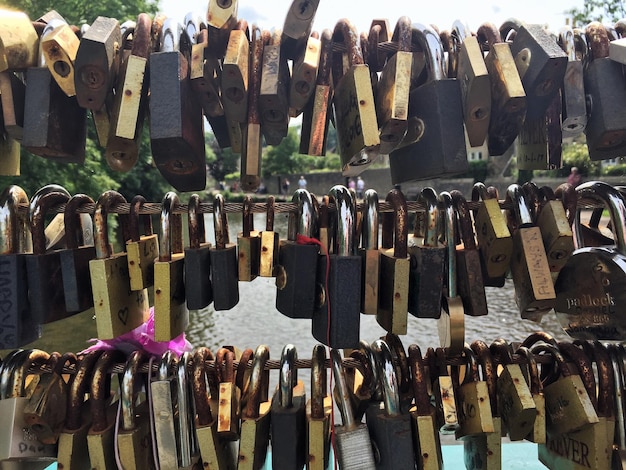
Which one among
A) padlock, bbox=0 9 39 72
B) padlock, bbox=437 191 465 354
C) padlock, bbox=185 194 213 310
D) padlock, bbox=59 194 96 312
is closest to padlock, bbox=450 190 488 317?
padlock, bbox=437 191 465 354

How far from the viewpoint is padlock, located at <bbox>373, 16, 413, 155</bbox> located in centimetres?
79

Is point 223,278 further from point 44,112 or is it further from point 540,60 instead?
point 540,60

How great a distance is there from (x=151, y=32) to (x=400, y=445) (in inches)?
34.3

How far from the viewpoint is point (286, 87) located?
873 millimetres

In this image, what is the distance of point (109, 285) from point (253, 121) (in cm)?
40

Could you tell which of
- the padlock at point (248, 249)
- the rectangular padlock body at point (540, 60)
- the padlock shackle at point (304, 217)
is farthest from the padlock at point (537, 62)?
the padlock at point (248, 249)

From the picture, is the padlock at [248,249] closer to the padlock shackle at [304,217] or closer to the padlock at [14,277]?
the padlock shackle at [304,217]

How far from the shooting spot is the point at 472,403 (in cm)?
92

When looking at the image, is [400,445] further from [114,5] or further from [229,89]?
[114,5]

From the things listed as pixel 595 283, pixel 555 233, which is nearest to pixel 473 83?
pixel 555 233

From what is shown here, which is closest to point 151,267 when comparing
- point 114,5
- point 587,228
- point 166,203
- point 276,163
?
point 166,203

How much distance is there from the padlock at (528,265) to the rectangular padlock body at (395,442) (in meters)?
0.31

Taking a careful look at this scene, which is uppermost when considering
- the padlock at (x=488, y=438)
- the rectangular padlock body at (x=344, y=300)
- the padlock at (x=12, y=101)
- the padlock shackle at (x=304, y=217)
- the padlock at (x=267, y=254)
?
the padlock at (x=12, y=101)

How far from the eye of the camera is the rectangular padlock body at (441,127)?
817 millimetres
